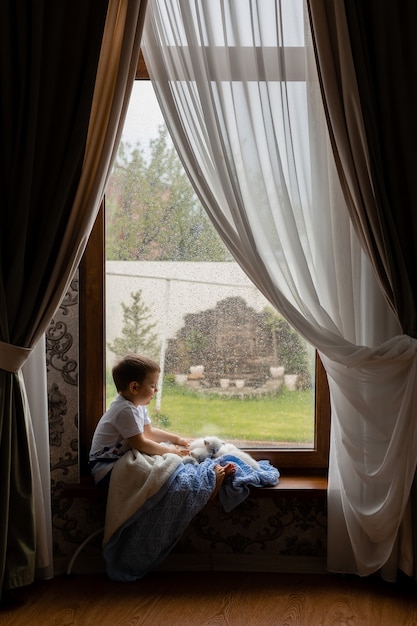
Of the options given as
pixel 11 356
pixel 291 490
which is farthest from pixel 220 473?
pixel 11 356

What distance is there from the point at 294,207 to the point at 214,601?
4.81 ft

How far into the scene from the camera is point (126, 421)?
2.99m

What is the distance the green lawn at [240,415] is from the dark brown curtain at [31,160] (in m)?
0.67

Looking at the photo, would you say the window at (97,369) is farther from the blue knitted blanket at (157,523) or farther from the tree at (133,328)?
the blue knitted blanket at (157,523)

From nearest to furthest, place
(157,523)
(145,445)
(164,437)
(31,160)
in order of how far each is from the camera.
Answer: (31,160) < (157,523) < (145,445) < (164,437)

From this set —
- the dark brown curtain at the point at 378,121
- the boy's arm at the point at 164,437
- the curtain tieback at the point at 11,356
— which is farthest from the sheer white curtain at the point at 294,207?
the curtain tieback at the point at 11,356

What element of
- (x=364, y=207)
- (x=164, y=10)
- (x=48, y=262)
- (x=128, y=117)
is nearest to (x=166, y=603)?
(x=48, y=262)

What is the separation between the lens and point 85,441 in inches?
125

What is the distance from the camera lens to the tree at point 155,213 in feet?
10.4

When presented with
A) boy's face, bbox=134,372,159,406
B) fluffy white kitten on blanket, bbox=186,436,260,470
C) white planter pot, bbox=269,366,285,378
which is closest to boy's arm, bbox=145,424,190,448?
fluffy white kitten on blanket, bbox=186,436,260,470

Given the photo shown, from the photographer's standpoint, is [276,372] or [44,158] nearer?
[44,158]

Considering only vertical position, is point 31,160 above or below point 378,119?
below

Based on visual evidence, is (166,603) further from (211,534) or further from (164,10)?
(164,10)

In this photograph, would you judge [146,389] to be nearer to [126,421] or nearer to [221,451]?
[126,421]
